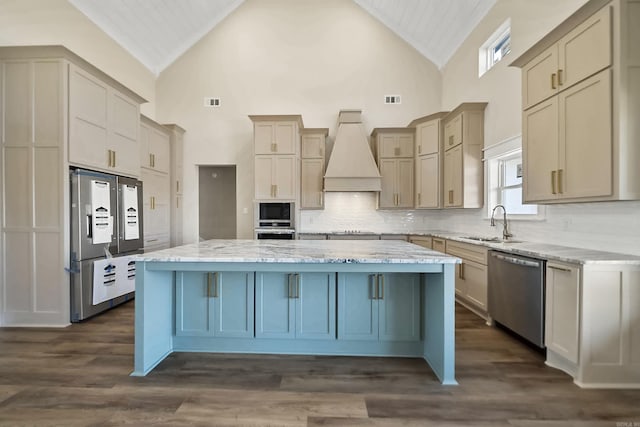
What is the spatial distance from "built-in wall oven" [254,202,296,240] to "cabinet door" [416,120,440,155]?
2553mm

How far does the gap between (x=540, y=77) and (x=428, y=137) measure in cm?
256

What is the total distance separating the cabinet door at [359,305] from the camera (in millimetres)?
2561

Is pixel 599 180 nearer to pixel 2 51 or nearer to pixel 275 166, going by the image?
pixel 275 166

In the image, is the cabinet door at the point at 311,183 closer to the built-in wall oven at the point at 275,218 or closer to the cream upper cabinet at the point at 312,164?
the cream upper cabinet at the point at 312,164

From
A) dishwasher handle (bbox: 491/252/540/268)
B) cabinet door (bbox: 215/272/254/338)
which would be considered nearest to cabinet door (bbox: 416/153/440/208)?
dishwasher handle (bbox: 491/252/540/268)

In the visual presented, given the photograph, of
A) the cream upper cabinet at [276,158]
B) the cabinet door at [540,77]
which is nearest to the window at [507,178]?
the cabinet door at [540,77]

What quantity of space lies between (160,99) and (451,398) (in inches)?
272

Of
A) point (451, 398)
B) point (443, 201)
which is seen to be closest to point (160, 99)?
point (443, 201)

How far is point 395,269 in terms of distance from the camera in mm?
2174

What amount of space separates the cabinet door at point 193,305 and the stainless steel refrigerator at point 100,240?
2.57ft

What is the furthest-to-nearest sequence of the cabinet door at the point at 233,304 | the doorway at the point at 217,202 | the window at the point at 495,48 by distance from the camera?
the doorway at the point at 217,202 < the window at the point at 495,48 < the cabinet door at the point at 233,304

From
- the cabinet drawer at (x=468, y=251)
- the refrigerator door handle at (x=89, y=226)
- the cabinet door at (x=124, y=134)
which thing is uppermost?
the cabinet door at (x=124, y=134)

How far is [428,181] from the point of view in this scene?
5.31 metres

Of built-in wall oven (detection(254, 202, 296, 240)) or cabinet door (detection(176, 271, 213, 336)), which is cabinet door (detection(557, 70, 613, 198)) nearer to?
cabinet door (detection(176, 271, 213, 336))
